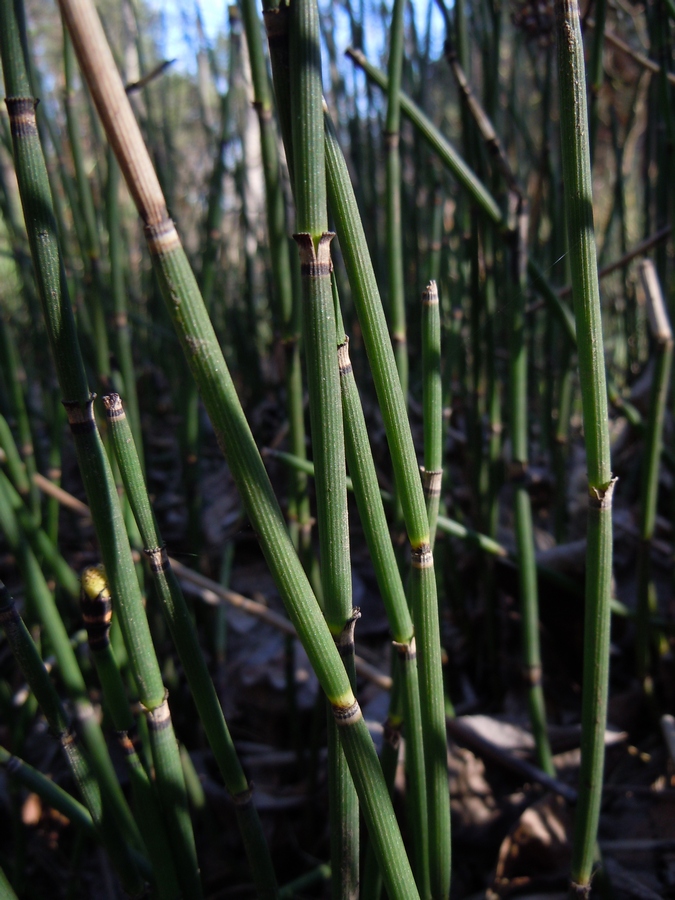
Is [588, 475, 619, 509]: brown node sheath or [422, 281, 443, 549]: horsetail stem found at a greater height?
[422, 281, 443, 549]: horsetail stem

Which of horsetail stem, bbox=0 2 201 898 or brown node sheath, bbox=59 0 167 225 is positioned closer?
brown node sheath, bbox=59 0 167 225

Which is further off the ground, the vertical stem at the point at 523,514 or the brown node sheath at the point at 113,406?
the brown node sheath at the point at 113,406

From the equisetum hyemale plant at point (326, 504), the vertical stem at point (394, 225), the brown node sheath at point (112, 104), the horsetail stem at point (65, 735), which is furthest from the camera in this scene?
the vertical stem at point (394, 225)

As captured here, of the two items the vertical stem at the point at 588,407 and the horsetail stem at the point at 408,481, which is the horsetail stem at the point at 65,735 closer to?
the horsetail stem at the point at 408,481

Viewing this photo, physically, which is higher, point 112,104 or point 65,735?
point 112,104

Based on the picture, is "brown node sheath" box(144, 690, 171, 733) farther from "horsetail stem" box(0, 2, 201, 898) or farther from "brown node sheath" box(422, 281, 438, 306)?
"brown node sheath" box(422, 281, 438, 306)

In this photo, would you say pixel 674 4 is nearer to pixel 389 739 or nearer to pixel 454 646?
pixel 389 739

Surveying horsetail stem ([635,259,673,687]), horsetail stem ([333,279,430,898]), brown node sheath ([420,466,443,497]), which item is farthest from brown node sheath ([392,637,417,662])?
horsetail stem ([635,259,673,687])

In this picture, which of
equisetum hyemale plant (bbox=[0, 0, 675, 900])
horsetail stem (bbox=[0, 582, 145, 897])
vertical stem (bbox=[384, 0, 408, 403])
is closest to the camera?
equisetum hyemale plant (bbox=[0, 0, 675, 900])

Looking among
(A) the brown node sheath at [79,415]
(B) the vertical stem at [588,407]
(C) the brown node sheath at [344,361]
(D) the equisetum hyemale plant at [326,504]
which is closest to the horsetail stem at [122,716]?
(D) the equisetum hyemale plant at [326,504]

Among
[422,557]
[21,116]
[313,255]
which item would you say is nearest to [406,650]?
[422,557]

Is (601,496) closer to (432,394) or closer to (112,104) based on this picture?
(432,394)
